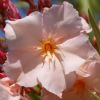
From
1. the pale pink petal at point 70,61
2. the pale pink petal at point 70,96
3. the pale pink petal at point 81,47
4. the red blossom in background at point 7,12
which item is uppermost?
the red blossom in background at point 7,12

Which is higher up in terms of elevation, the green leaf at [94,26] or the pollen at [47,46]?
the green leaf at [94,26]

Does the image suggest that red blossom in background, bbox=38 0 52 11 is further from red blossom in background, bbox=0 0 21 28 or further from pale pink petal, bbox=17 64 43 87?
pale pink petal, bbox=17 64 43 87

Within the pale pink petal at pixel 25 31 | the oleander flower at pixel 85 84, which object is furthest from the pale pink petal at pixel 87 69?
the pale pink petal at pixel 25 31

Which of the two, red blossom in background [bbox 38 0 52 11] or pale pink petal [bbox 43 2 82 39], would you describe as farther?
red blossom in background [bbox 38 0 52 11]

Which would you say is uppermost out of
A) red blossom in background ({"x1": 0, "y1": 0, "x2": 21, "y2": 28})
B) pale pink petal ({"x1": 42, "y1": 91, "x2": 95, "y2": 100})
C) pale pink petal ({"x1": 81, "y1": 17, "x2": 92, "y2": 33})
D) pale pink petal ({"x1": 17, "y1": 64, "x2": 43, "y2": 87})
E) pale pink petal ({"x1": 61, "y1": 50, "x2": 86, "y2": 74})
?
red blossom in background ({"x1": 0, "y1": 0, "x2": 21, "y2": 28})

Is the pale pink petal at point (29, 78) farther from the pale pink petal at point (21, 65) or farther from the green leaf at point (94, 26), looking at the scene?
the green leaf at point (94, 26)

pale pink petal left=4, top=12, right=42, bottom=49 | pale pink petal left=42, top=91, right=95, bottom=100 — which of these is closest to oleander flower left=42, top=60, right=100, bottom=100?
pale pink petal left=42, top=91, right=95, bottom=100

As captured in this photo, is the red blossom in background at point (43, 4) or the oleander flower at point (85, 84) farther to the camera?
the red blossom in background at point (43, 4)
